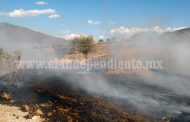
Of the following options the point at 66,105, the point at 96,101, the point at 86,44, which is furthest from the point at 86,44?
the point at 66,105

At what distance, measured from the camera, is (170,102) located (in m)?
46.6

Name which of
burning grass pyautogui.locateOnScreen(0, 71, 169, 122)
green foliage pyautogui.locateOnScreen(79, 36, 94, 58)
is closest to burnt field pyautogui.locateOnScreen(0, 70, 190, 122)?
burning grass pyautogui.locateOnScreen(0, 71, 169, 122)

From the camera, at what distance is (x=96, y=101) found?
45656 millimetres

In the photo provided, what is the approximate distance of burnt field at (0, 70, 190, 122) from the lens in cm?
3828

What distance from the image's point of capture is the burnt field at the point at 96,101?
126 ft

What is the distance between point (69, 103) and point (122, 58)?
182 feet

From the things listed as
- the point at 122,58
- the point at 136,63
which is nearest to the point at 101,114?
the point at 136,63

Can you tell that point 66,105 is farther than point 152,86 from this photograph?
No

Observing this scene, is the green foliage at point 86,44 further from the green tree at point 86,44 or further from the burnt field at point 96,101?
the burnt field at point 96,101

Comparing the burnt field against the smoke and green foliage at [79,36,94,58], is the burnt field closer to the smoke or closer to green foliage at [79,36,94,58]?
the smoke

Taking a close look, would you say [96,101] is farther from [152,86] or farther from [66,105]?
[152,86]

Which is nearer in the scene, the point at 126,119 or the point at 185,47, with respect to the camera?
the point at 126,119

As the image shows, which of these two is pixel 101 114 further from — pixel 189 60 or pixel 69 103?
pixel 189 60

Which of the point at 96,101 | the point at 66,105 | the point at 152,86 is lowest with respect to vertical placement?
the point at 66,105
